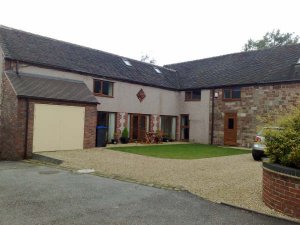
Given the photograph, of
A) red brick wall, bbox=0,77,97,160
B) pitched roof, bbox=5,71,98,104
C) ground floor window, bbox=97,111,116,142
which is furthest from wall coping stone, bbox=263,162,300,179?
ground floor window, bbox=97,111,116,142

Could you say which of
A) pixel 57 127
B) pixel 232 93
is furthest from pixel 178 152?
pixel 232 93

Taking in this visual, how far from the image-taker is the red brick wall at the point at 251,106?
18391mm

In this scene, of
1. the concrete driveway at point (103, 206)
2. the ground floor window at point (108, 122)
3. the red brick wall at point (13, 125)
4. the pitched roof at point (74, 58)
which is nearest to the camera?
the concrete driveway at point (103, 206)

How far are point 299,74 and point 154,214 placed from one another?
52.8 ft

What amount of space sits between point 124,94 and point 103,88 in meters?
1.68

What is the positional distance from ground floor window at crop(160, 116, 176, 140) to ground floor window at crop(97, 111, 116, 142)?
4896mm

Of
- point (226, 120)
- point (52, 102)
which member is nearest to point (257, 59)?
point (226, 120)

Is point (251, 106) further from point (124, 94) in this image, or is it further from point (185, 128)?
point (124, 94)

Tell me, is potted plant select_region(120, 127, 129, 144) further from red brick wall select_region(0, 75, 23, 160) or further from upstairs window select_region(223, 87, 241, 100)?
red brick wall select_region(0, 75, 23, 160)

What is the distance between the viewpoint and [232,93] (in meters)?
21.2

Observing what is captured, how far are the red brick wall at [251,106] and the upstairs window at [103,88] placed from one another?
7713 millimetres

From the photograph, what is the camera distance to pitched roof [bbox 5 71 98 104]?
1400cm

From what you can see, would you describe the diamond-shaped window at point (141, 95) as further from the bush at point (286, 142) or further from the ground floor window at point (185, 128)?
the bush at point (286, 142)

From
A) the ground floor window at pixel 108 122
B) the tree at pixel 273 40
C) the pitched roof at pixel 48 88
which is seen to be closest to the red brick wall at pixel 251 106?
the ground floor window at pixel 108 122
